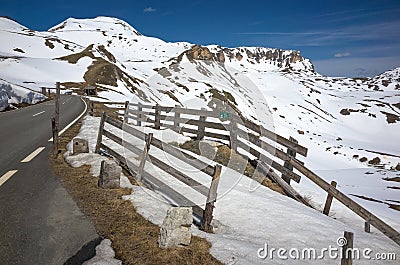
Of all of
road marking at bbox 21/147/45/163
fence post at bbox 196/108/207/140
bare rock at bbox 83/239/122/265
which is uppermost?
fence post at bbox 196/108/207/140

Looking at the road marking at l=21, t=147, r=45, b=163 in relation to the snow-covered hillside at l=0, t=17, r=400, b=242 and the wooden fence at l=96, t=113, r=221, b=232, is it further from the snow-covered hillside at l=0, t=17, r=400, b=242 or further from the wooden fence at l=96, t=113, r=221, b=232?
the snow-covered hillside at l=0, t=17, r=400, b=242

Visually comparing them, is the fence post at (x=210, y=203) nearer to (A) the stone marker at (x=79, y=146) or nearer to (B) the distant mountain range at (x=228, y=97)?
(A) the stone marker at (x=79, y=146)

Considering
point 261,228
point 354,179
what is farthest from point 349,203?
point 354,179

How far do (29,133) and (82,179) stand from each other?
7.85 m

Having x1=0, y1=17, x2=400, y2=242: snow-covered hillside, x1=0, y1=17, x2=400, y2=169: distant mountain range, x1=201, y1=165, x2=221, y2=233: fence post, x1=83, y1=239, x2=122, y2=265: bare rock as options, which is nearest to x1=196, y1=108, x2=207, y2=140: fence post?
x1=0, y1=17, x2=400, y2=169: distant mountain range

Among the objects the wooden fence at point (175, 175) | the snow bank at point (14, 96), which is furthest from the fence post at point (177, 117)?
the snow bank at point (14, 96)

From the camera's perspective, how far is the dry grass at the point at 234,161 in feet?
33.7

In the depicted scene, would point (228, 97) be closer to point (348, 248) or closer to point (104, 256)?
point (104, 256)

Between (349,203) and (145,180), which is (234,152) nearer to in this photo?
(145,180)

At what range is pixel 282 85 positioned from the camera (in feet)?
510

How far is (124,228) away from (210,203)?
5.53 ft

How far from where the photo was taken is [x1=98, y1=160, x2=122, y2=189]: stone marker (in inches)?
273

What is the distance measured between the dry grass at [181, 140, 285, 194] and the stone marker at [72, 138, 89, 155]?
445cm

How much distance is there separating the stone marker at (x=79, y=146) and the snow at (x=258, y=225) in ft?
8.49
